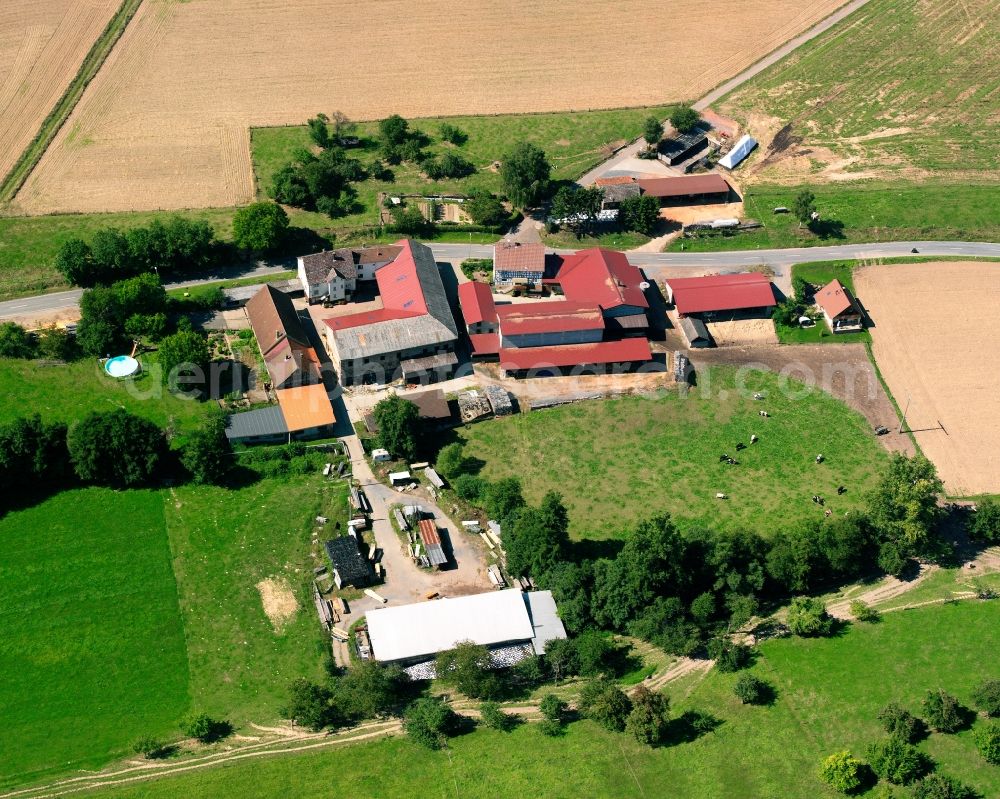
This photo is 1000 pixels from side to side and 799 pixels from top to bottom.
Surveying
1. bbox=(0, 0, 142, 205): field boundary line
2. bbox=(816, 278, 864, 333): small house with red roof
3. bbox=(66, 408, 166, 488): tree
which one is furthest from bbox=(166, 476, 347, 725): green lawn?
bbox=(816, 278, 864, 333): small house with red roof

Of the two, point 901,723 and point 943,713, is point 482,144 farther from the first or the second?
point 943,713

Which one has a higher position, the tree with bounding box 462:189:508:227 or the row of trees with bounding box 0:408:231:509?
the tree with bounding box 462:189:508:227

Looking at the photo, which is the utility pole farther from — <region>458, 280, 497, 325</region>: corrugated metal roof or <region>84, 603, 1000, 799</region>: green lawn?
<region>458, 280, 497, 325</region>: corrugated metal roof

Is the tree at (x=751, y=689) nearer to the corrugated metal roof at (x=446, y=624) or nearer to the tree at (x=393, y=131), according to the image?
the corrugated metal roof at (x=446, y=624)

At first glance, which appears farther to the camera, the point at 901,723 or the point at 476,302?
the point at 476,302

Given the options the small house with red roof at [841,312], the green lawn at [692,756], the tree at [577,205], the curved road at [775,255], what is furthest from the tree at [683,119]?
the green lawn at [692,756]

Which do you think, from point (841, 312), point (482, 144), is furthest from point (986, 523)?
point (482, 144)
